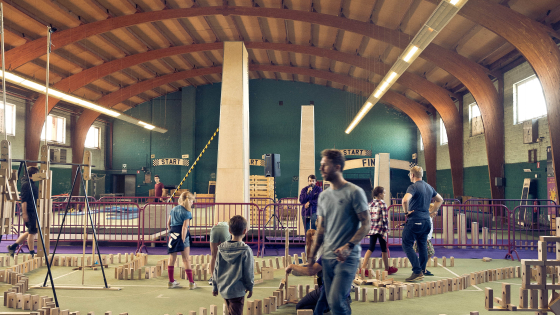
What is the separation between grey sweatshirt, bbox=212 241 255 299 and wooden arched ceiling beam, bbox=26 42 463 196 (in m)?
15.8

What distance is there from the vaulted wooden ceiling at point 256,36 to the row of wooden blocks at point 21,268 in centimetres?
949

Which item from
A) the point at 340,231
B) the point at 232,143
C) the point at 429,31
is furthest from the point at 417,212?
the point at 232,143

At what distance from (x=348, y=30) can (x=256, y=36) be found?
562 cm

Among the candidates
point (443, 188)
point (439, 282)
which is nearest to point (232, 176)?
point (439, 282)

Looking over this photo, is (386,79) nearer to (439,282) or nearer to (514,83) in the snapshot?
(514,83)

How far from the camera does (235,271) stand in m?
3.84

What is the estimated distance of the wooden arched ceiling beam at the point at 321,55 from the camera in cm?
1854

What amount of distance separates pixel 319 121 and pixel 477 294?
21.6m

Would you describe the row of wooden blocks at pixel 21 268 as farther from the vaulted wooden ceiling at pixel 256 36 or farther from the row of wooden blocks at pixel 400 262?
the vaulted wooden ceiling at pixel 256 36

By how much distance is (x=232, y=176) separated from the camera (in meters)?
12.5

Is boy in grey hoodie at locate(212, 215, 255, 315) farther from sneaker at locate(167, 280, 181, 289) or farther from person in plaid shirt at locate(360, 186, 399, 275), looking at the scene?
person in plaid shirt at locate(360, 186, 399, 275)

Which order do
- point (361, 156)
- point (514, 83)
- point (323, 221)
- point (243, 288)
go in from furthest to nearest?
point (361, 156) < point (514, 83) < point (243, 288) < point (323, 221)

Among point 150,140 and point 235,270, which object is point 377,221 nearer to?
point 235,270

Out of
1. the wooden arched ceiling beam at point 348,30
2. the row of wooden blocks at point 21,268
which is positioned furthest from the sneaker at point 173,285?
the wooden arched ceiling beam at point 348,30
